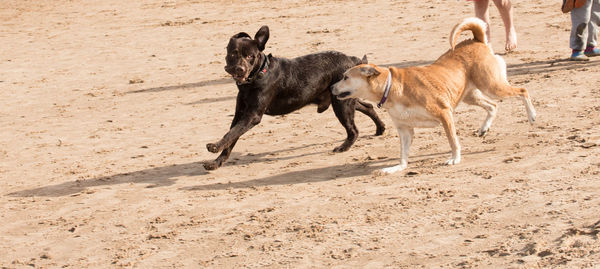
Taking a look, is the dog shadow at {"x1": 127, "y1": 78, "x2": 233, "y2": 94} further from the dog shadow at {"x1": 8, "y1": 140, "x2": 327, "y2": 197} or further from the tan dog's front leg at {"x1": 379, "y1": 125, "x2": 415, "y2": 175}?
the tan dog's front leg at {"x1": 379, "y1": 125, "x2": 415, "y2": 175}

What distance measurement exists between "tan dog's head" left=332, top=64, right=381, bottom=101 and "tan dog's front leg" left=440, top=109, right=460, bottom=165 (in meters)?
0.56

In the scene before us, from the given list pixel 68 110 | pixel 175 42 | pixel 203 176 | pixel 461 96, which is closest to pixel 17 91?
pixel 68 110

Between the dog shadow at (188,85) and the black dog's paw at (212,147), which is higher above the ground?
the black dog's paw at (212,147)

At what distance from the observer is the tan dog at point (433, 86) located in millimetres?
7609

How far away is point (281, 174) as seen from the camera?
324 inches

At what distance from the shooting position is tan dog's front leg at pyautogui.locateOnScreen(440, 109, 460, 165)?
299 inches

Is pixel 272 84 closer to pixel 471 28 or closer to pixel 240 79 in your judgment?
pixel 240 79

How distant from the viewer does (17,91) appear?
512 inches

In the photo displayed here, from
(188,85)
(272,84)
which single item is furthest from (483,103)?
(188,85)

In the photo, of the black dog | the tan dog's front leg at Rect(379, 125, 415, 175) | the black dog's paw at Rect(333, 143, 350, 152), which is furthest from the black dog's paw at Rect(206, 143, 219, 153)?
the tan dog's front leg at Rect(379, 125, 415, 175)

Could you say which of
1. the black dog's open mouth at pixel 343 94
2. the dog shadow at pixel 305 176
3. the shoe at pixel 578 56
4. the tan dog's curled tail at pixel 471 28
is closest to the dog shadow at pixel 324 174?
the dog shadow at pixel 305 176

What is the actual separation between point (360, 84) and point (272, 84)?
1.05 meters

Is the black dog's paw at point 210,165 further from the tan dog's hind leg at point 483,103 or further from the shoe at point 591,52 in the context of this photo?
the shoe at point 591,52

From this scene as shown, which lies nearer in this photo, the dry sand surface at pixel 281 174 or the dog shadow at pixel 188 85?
the dry sand surface at pixel 281 174
